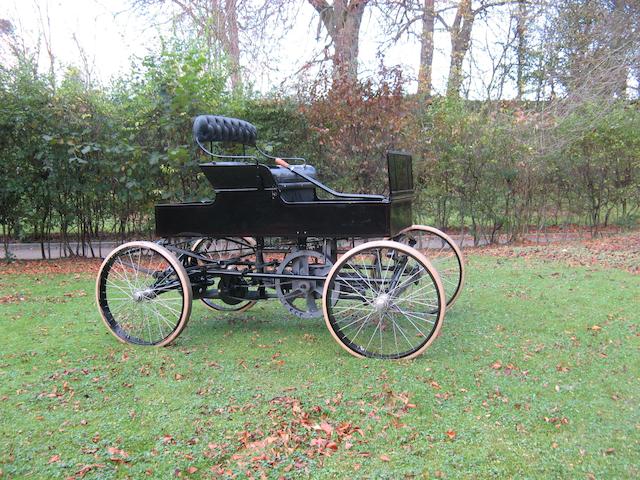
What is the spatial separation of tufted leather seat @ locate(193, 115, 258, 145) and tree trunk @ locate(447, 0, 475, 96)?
31.4 feet

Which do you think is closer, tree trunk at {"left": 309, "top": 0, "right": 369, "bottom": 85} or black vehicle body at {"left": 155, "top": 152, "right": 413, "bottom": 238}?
black vehicle body at {"left": 155, "top": 152, "right": 413, "bottom": 238}

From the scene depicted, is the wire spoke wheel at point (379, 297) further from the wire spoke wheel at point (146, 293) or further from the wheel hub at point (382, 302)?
the wire spoke wheel at point (146, 293)

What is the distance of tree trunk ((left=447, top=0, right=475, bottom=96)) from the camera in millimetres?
14094

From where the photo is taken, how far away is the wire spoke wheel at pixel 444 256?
5039mm

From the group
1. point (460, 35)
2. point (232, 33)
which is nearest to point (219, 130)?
point (232, 33)

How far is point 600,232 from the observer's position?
35.3 feet

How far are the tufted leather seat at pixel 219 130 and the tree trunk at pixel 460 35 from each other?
956cm

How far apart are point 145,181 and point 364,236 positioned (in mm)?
5545

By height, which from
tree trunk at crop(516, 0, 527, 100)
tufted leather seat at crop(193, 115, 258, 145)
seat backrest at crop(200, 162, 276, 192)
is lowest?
seat backrest at crop(200, 162, 276, 192)

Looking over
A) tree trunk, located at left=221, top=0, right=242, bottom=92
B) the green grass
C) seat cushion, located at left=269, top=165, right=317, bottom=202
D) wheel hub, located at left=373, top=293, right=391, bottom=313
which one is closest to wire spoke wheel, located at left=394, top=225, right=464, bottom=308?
the green grass

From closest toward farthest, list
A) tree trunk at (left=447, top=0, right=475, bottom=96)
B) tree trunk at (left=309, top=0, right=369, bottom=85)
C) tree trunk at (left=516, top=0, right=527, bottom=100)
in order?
tree trunk at (left=516, top=0, right=527, bottom=100), tree trunk at (left=309, top=0, right=369, bottom=85), tree trunk at (left=447, top=0, right=475, bottom=96)

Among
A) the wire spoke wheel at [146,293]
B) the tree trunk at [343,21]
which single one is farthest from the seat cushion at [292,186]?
the tree trunk at [343,21]

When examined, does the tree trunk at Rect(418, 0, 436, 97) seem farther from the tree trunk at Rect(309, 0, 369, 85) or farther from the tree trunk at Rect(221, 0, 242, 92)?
the tree trunk at Rect(221, 0, 242, 92)

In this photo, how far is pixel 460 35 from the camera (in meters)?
14.8
